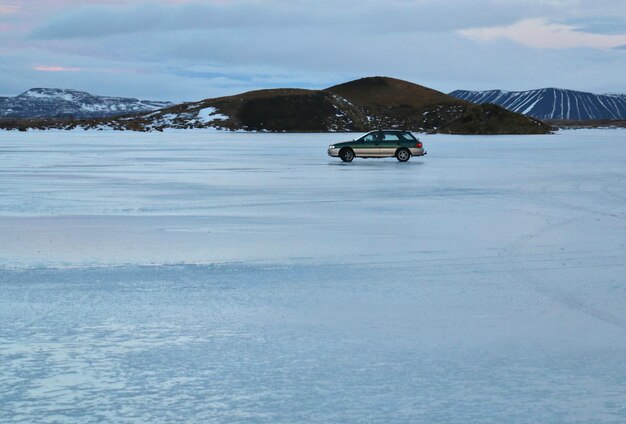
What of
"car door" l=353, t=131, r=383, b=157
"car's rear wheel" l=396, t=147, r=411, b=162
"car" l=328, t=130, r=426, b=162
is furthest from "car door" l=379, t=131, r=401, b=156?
"car's rear wheel" l=396, t=147, r=411, b=162

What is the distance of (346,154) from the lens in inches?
1609

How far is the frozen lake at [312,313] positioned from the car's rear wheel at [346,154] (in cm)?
2116

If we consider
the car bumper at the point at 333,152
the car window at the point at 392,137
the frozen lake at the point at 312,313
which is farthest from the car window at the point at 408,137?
the frozen lake at the point at 312,313

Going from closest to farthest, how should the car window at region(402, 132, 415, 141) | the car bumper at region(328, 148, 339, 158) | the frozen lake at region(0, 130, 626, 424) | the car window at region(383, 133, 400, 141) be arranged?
the frozen lake at region(0, 130, 626, 424)
the car bumper at region(328, 148, 339, 158)
the car window at region(383, 133, 400, 141)
the car window at region(402, 132, 415, 141)

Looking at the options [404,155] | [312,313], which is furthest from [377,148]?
[312,313]

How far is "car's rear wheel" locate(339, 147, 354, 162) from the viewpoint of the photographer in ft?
134

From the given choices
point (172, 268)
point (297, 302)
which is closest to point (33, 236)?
point (172, 268)

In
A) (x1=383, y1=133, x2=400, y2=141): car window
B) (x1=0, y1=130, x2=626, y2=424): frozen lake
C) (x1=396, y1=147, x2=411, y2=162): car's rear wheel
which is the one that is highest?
(x1=383, y1=133, x2=400, y2=141): car window

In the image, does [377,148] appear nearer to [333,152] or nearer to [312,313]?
[333,152]

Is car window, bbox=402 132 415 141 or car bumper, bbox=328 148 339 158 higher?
car window, bbox=402 132 415 141

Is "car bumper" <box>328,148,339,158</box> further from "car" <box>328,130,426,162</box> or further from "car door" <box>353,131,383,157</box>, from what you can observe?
"car door" <box>353,131,383,157</box>

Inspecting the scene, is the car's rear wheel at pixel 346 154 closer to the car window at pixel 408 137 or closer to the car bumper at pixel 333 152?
the car bumper at pixel 333 152

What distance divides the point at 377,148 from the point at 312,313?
1288 inches

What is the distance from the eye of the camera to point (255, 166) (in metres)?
37.5
